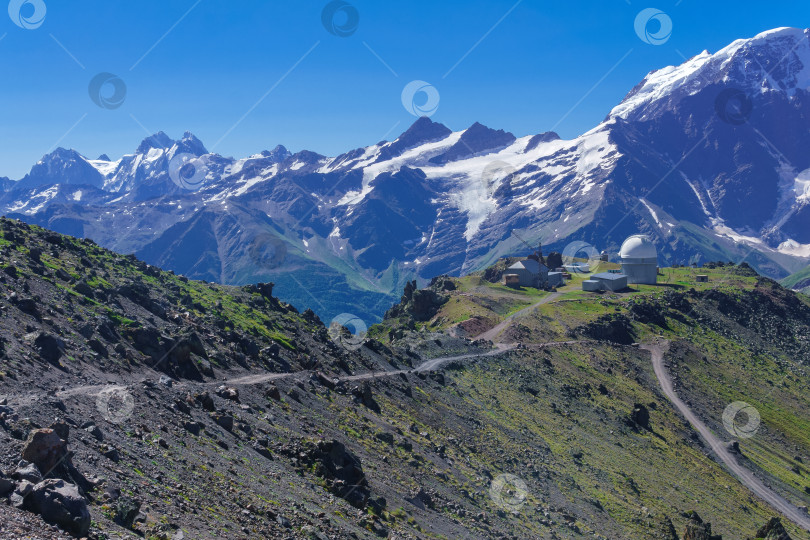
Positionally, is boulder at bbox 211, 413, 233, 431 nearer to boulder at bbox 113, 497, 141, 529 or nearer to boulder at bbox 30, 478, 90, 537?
boulder at bbox 113, 497, 141, 529

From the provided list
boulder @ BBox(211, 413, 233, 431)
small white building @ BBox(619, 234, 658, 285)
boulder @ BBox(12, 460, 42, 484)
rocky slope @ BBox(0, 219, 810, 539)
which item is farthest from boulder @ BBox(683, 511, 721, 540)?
small white building @ BBox(619, 234, 658, 285)

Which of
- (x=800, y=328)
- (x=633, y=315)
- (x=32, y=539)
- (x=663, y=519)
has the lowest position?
(x=32, y=539)

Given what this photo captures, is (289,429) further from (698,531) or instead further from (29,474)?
(698,531)

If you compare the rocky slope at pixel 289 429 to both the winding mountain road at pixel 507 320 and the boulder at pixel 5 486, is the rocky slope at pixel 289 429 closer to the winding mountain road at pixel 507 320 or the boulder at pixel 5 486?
the boulder at pixel 5 486

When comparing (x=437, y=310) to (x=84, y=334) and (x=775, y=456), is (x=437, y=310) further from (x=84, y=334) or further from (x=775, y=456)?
(x=84, y=334)

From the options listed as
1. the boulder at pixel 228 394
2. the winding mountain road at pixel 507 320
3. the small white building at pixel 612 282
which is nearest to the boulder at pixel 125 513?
the boulder at pixel 228 394

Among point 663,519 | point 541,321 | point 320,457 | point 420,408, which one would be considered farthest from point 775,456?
point 320,457

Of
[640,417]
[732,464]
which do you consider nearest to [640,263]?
[732,464]

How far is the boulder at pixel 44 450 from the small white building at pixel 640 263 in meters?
171

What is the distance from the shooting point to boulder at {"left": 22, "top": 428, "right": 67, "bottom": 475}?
20.1m

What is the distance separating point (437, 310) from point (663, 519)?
77.1m

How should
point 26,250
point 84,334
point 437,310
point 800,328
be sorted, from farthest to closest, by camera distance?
1. point 800,328
2. point 437,310
3. point 26,250
4. point 84,334

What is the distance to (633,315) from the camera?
133 m

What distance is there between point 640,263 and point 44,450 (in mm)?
174372
